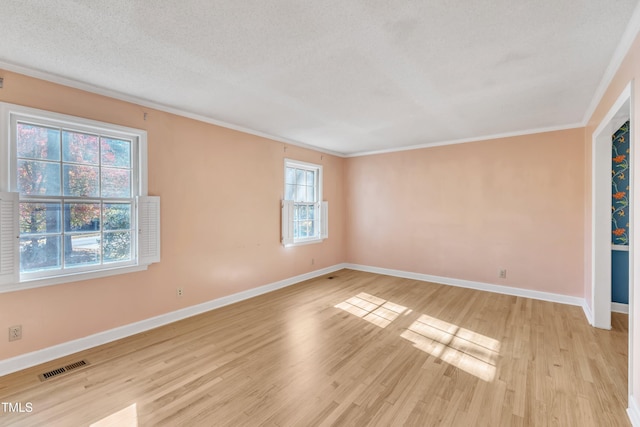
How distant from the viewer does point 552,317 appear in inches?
143

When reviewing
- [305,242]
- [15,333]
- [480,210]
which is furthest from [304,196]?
[15,333]

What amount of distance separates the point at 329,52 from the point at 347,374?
8.38ft

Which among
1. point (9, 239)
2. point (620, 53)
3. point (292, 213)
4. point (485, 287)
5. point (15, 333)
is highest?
point (620, 53)

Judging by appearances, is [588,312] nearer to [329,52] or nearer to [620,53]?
[620,53]

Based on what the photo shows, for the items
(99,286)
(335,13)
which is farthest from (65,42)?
(99,286)

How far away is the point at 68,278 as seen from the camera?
8.93ft

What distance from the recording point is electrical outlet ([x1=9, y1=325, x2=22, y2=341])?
245 cm

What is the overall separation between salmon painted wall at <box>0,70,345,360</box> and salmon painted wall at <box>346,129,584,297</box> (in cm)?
166

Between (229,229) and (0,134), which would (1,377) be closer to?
(0,134)

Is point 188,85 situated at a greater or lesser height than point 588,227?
greater

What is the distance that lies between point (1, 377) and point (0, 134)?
77.6 inches

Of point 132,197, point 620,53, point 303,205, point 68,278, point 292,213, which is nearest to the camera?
point 620,53

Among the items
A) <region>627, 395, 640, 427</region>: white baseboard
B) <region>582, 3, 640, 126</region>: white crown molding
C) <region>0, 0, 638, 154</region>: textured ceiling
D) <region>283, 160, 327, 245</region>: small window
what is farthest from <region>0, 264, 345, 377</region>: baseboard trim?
<region>582, 3, 640, 126</region>: white crown molding

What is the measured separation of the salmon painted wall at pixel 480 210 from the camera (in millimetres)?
4184
